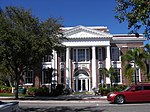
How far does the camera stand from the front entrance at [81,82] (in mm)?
46312

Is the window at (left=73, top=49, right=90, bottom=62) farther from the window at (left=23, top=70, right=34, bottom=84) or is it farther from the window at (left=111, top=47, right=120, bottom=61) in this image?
the window at (left=23, top=70, right=34, bottom=84)

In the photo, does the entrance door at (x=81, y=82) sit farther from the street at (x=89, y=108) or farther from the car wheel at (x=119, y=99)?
the street at (x=89, y=108)

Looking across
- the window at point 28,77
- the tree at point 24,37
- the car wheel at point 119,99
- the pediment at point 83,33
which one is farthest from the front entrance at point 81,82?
the car wheel at point 119,99

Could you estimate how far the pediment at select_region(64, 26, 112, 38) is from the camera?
4538cm

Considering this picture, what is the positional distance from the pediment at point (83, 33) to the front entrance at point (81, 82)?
689 cm

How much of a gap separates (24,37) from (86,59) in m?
23.7

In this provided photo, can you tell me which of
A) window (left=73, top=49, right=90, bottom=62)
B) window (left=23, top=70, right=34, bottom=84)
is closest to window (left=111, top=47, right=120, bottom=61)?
window (left=73, top=49, right=90, bottom=62)

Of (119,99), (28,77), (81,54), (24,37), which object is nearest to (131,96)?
(119,99)

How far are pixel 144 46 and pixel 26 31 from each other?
2522 centimetres

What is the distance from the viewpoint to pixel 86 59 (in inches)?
1844

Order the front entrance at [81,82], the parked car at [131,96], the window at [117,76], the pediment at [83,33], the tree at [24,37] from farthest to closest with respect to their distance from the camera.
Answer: the front entrance at [81,82], the pediment at [83,33], the window at [117,76], the tree at [24,37], the parked car at [131,96]

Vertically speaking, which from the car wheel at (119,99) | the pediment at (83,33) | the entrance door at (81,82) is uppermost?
the pediment at (83,33)

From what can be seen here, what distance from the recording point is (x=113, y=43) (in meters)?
47.4

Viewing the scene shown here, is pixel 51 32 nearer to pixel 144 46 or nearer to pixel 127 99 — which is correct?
pixel 127 99
